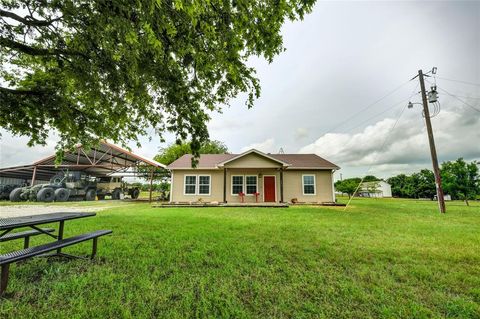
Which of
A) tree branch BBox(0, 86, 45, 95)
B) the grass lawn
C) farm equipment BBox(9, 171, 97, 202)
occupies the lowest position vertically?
the grass lawn

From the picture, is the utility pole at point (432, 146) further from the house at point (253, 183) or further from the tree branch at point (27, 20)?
the tree branch at point (27, 20)

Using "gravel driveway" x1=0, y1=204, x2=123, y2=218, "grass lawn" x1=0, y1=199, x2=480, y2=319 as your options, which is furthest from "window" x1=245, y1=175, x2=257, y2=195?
"grass lawn" x1=0, y1=199, x2=480, y2=319

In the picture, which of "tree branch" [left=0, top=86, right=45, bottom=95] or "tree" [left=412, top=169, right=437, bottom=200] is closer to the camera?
"tree branch" [left=0, top=86, right=45, bottom=95]

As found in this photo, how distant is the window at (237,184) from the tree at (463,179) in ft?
56.1

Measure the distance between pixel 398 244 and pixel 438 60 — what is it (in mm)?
12455

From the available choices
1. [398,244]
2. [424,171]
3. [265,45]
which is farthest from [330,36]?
[424,171]

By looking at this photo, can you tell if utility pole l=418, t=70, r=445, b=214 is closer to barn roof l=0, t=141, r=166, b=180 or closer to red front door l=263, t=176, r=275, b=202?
red front door l=263, t=176, r=275, b=202

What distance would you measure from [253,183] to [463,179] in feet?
55.1

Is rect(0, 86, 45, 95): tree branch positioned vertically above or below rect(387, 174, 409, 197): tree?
above

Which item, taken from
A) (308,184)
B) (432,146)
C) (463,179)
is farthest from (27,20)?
(463,179)

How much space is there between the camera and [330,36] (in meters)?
7.23

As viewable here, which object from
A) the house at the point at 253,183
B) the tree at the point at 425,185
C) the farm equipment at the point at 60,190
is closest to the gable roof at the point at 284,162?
the house at the point at 253,183

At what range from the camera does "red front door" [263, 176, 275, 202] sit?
55.0 feet

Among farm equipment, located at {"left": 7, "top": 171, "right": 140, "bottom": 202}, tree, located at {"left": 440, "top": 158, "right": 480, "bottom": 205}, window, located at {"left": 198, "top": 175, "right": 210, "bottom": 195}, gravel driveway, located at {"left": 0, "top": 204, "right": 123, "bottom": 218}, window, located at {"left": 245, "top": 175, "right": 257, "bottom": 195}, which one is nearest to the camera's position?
gravel driveway, located at {"left": 0, "top": 204, "right": 123, "bottom": 218}
